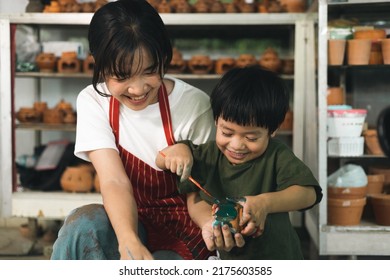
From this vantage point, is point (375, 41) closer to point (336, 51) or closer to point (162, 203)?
point (336, 51)

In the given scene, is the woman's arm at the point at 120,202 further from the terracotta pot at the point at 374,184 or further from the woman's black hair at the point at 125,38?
the terracotta pot at the point at 374,184

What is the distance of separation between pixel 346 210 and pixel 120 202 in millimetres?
1412

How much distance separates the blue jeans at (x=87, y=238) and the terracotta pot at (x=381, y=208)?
1462 millimetres

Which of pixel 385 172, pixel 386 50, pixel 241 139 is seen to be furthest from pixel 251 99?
pixel 385 172

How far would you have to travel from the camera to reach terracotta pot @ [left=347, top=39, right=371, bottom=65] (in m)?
2.47

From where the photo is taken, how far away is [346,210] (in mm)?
2434

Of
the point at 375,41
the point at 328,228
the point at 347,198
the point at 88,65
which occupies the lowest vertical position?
the point at 328,228

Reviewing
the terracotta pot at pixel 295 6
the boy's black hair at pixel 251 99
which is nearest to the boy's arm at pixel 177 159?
the boy's black hair at pixel 251 99

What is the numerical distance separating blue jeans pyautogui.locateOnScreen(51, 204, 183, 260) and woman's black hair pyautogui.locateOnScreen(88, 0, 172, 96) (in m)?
0.33

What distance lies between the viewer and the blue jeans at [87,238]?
1286mm

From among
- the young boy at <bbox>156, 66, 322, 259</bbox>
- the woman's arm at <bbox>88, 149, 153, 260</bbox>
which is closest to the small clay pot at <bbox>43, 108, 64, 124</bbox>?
the woman's arm at <bbox>88, 149, 153, 260</bbox>

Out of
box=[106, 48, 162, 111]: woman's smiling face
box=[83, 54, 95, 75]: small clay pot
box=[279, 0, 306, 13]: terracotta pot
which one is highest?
box=[279, 0, 306, 13]: terracotta pot

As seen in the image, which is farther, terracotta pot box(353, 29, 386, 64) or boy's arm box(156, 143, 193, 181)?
terracotta pot box(353, 29, 386, 64)

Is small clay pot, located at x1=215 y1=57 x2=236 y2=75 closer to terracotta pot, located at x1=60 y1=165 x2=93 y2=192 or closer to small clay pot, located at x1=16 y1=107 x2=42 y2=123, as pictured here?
terracotta pot, located at x1=60 y1=165 x2=93 y2=192
